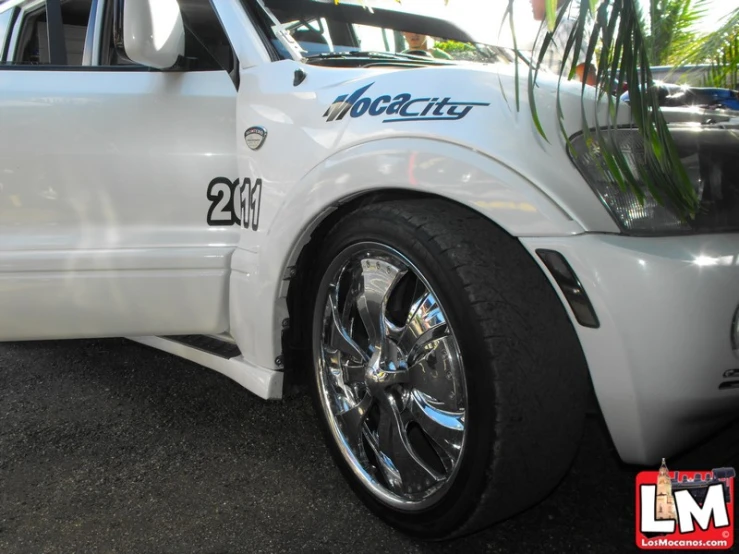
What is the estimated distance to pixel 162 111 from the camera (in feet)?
8.28

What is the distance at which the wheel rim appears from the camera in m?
1.83

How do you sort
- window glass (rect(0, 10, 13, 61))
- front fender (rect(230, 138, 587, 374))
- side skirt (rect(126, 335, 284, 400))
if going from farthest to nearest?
1. window glass (rect(0, 10, 13, 61))
2. side skirt (rect(126, 335, 284, 400))
3. front fender (rect(230, 138, 587, 374))

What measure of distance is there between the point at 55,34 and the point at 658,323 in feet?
9.22

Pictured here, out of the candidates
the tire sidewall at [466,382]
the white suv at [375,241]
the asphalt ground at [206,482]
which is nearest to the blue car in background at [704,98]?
the white suv at [375,241]

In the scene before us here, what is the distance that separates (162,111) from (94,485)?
1321mm

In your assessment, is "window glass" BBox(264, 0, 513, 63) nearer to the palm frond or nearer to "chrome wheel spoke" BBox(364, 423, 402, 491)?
the palm frond

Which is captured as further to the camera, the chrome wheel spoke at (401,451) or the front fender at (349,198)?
the chrome wheel spoke at (401,451)

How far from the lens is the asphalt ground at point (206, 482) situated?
6.58 feet

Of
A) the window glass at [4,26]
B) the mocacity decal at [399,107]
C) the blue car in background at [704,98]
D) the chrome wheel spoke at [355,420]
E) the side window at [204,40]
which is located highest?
the window glass at [4,26]

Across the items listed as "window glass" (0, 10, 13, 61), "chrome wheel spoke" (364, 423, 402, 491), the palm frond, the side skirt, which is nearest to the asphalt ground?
"chrome wheel spoke" (364, 423, 402, 491)

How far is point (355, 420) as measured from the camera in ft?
7.08

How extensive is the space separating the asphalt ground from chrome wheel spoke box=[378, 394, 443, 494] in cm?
17

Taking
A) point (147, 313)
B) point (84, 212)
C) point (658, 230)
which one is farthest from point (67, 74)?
point (658, 230)

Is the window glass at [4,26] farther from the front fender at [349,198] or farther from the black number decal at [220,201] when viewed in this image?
the front fender at [349,198]
